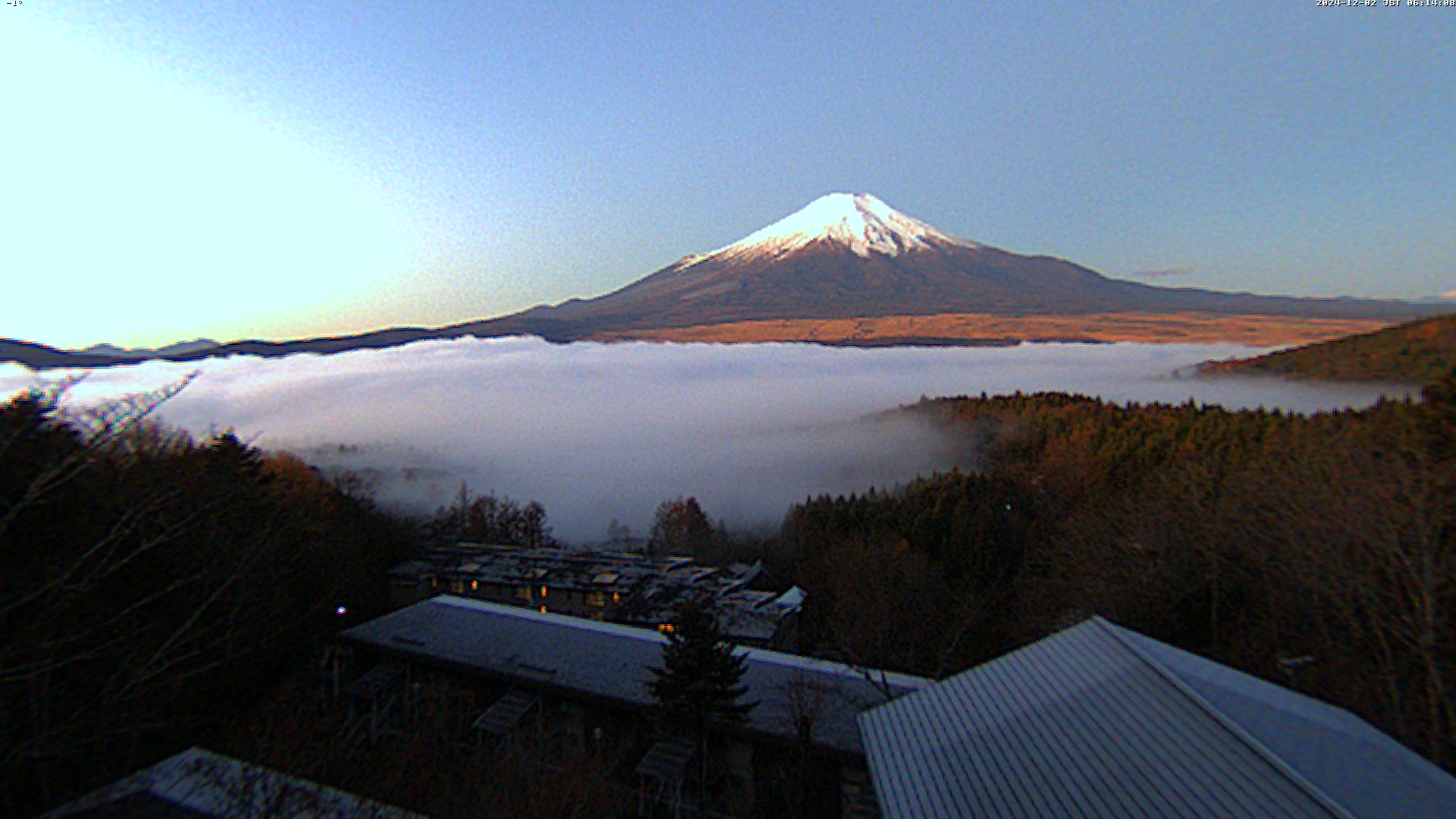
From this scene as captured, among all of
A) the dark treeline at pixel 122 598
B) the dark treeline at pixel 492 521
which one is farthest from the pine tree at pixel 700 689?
the dark treeline at pixel 492 521

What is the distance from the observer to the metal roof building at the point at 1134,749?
5785 millimetres

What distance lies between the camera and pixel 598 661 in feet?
54.6

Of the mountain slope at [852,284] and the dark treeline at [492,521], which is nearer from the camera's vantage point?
the dark treeline at [492,521]

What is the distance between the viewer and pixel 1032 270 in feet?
353

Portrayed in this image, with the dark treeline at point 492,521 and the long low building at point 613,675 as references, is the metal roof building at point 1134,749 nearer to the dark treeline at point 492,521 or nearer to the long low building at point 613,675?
the long low building at point 613,675

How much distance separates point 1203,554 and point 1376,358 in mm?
7999

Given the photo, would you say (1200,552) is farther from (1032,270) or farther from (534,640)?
(1032,270)

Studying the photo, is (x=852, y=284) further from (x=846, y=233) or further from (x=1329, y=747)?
(x=1329, y=747)

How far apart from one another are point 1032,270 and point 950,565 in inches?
3826

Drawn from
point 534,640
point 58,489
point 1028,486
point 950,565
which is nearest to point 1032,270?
point 1028,486

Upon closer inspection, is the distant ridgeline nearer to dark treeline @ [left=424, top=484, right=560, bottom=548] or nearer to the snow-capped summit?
dark treeline @ [left=424, top=484, right=560, bottom=548]

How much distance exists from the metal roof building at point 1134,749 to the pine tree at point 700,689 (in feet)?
16.7

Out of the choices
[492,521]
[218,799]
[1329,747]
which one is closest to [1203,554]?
[1329,747]

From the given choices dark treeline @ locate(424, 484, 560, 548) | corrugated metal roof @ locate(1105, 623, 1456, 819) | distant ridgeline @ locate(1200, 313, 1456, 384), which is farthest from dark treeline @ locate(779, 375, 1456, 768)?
dark treeline @ locate(424, 484, 560, 548)
